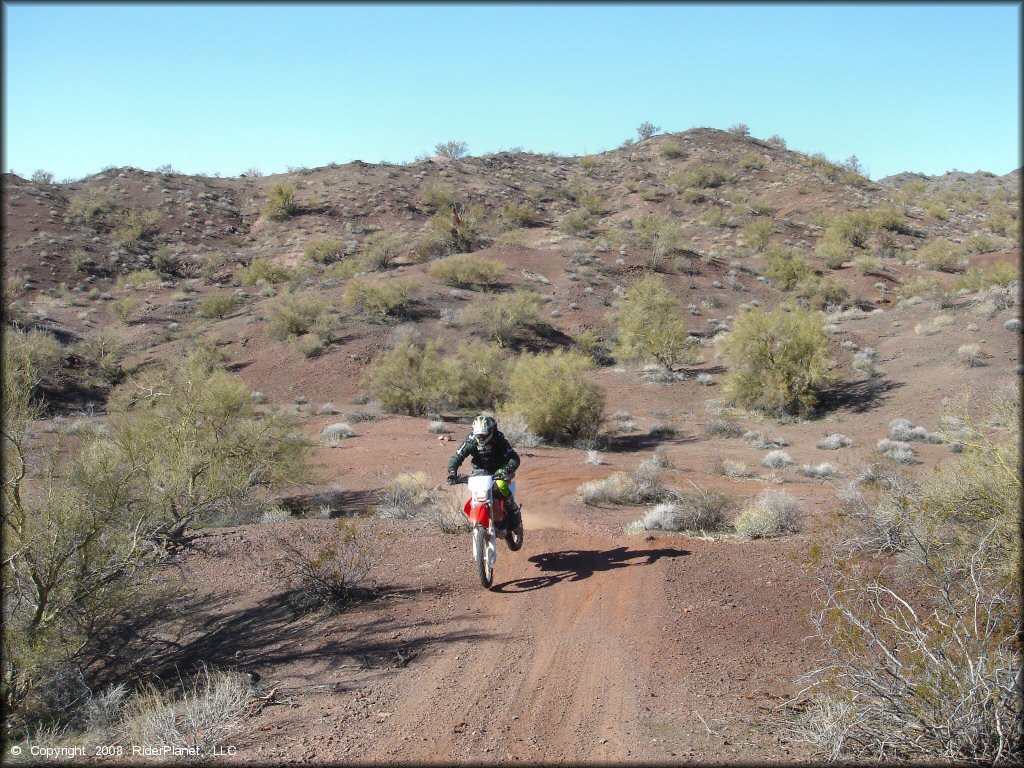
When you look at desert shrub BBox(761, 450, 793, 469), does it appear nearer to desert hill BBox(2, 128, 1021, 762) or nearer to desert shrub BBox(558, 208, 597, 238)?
desert hill BBox(2, 128, 1021, 762)

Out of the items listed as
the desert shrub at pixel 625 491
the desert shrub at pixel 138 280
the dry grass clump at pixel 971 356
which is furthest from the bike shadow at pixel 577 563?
the desert shrub at pixel 138 280

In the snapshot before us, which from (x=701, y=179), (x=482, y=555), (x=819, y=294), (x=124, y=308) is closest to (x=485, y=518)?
(x=482, y=555)

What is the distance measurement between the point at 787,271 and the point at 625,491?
122 ft

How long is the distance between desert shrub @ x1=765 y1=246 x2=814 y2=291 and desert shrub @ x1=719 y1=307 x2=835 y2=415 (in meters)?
19.6

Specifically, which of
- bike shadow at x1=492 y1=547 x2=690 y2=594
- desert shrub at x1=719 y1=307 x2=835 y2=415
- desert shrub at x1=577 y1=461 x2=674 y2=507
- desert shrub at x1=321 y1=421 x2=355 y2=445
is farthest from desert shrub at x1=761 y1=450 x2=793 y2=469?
desert shrub at x1=321 y1=421 x2=355 y2=445

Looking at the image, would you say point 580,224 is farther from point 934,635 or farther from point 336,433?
point 934,635

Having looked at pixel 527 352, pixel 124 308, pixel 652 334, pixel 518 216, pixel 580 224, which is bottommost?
pixel 527 352

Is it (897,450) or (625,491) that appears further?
(897,450)

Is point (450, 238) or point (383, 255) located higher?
point (450, 238)

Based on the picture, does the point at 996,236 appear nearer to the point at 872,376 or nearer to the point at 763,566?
the point at 872,376

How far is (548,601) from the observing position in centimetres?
646

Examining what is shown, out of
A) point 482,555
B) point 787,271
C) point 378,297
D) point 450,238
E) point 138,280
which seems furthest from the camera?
point 450,238

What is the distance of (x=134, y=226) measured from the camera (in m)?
53.0

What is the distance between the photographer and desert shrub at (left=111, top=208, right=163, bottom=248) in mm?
51531
